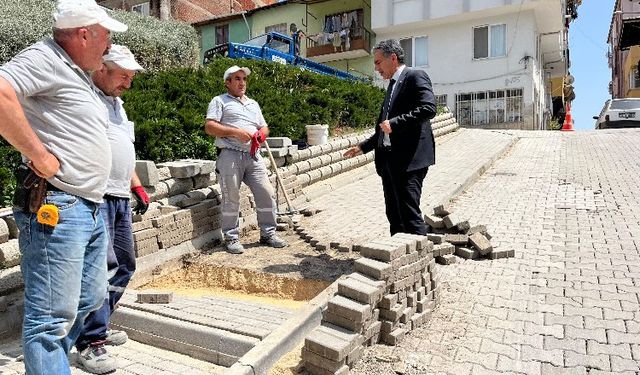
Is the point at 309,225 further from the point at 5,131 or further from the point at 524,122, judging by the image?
the point at 524,122

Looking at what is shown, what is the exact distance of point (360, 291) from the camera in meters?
3.11

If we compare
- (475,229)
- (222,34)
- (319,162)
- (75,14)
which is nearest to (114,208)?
(75,14)

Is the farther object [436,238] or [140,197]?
[436,238]

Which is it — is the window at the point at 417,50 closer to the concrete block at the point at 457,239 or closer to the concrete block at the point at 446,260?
the concrete block at the point at 457,239

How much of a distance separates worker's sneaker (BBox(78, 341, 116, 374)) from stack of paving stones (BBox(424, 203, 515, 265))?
2893mm

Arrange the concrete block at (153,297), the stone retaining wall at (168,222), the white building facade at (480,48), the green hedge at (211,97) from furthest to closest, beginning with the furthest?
the white building facade at (480,48), the green hedge at (211,97), the concrete block at (153,297), the stone retaining wall at (168,222)

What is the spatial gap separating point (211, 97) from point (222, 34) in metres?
21.7

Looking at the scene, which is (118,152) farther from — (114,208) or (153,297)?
(153,297)

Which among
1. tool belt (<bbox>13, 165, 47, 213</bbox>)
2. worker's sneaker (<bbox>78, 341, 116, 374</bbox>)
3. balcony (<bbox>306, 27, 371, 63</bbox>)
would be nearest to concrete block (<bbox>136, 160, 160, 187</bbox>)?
worker's sneaker (<bbox>78, 341, 116, 374</bbox>)

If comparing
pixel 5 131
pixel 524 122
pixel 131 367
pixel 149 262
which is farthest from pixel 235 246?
pixel 524 122

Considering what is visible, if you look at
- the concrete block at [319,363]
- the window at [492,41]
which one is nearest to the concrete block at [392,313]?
the concrete block at [319,363]

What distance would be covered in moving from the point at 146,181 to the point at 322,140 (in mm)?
4746

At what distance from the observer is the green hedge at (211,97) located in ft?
23.1

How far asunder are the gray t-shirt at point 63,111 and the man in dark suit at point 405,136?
242 cm
